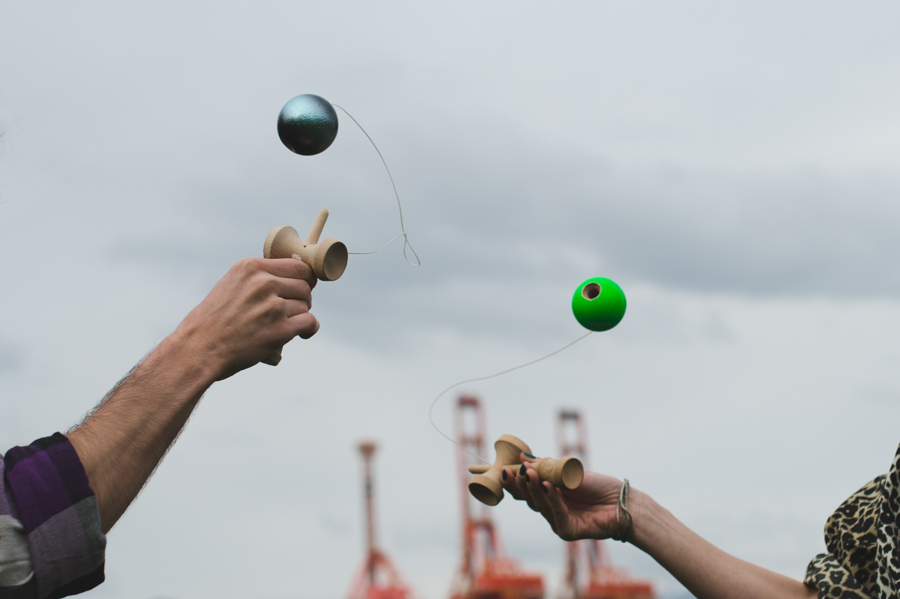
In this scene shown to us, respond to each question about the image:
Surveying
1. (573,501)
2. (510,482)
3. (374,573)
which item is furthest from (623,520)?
(374,573)

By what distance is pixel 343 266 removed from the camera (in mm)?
2486

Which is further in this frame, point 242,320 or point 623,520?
point 623,520

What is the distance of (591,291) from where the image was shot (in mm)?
3160

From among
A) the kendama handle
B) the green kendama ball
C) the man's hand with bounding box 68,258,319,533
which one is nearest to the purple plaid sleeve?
the man's hand with bounding box 68,258,319,533

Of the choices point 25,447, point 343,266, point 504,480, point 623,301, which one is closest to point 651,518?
point 504,480

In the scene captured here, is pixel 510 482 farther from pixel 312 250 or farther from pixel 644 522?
pixel 312 250

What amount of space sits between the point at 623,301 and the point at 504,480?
804mm

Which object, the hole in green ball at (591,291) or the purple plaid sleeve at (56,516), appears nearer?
the purple plaid sleeve at (56,516)

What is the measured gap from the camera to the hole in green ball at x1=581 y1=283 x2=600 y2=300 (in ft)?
10.3

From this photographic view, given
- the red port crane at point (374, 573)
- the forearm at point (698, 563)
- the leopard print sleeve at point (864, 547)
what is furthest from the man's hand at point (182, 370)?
the red port crane at point (374, 573)

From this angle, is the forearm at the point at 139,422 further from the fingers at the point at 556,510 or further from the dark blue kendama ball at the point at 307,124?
the fingers at the point at 556,510

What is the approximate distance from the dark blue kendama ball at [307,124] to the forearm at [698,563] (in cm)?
164

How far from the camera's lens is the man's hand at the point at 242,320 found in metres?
2.13

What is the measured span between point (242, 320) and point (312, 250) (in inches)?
14.3
